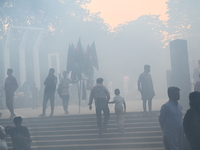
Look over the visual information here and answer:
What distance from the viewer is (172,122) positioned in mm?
6711

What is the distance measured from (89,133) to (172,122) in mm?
4750

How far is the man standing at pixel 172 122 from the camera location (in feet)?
21.9

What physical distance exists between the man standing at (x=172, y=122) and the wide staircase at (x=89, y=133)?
2.96 m

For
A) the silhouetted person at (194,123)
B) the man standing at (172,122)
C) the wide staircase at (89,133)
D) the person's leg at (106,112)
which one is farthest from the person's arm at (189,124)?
the person's leg at (106,112)

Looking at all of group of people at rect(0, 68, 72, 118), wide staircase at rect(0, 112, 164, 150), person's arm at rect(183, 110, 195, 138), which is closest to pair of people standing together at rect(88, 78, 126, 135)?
wide staircase at rect(0, 112, 164, 150)

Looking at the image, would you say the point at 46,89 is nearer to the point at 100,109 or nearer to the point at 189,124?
the point at 100,109

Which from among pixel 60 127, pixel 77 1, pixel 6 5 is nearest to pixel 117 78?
pixel 77 1

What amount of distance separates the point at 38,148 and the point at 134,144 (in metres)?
2.77

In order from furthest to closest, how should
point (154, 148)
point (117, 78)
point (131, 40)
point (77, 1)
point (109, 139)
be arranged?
point (131, 40), point (117, 78), point (77, 1), point (109, 139), point (154, 148)

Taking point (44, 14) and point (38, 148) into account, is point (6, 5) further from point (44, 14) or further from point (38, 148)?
point (38, 148)

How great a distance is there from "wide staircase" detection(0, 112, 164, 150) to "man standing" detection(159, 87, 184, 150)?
116 inches

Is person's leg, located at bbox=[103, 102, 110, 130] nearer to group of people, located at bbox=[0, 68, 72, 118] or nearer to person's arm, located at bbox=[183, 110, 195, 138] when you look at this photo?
group of people, located at bbox=[0, 68, 72, 118]

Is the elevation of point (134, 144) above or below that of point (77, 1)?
below

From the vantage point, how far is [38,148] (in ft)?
34.6
